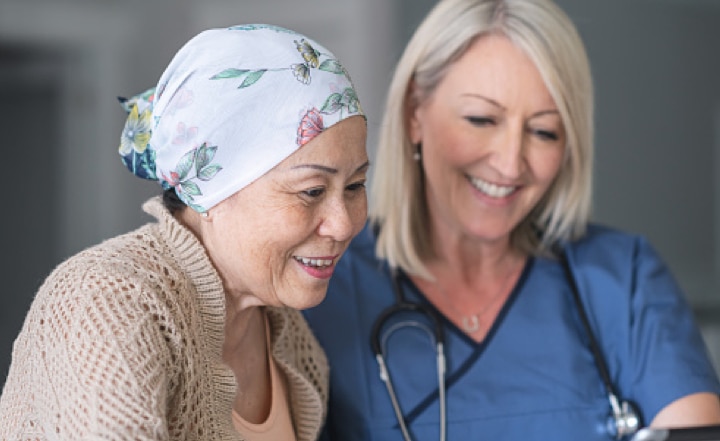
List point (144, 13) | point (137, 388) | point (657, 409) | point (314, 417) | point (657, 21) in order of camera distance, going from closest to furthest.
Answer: point (137, 388)
point (314, 417)
point (657, 409)
point (144, 13)
point (657, 21)

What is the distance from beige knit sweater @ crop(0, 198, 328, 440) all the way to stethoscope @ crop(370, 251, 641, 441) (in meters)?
0.43

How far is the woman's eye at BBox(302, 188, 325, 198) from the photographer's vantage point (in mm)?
1254

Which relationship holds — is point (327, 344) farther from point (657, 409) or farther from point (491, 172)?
point (657, 409)

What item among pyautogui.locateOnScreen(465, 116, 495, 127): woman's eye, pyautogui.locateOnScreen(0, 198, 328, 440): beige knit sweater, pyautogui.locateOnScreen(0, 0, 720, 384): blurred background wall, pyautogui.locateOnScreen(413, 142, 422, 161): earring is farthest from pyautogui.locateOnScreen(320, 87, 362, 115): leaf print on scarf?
pyautogui.locateOnScreen(0, 0, 720, 384): blurred background wall

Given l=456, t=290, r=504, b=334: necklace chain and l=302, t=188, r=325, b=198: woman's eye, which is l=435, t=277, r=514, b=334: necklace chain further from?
l=302, t=188, r=325, b=198: woman's eye

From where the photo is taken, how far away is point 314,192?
4.15 feet

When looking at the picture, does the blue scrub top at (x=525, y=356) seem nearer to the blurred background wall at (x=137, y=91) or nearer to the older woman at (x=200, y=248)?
the older woman at (x=200, y=248)

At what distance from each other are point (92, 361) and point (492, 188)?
36.2 inches

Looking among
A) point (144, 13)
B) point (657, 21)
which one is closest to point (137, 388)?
point (144, 13)

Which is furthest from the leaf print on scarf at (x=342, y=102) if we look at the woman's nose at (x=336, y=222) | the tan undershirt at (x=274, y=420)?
the tan undershirt at (x=274, y=420)

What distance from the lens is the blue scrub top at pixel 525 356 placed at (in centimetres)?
170

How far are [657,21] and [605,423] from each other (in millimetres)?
3436

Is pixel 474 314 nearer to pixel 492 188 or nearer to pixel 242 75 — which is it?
pixel 492 188

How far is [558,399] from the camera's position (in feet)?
5.64
